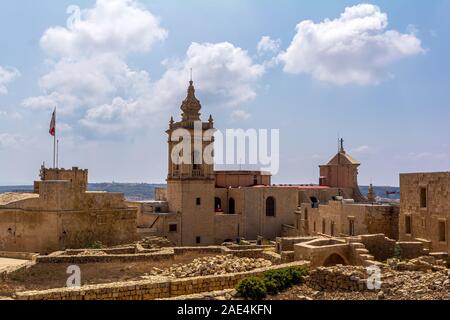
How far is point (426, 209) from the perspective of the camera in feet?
71.5

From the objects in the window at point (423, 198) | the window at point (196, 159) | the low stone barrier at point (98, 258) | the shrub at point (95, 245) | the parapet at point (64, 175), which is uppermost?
the window at point (196, 159)

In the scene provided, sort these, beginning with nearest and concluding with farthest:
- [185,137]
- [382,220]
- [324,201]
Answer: [382,220] < [185,137] < [324,201]

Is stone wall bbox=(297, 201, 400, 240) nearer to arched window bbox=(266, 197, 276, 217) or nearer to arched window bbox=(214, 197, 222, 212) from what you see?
arched window bbox=(266, 197, 276, 217)

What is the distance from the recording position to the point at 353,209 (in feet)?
88.7

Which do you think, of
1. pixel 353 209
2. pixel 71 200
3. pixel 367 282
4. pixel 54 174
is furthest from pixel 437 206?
pixel 54 174

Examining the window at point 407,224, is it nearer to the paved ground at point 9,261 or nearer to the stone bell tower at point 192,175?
the stone bell tower at point 192,175

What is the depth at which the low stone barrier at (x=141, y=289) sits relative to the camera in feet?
40.5

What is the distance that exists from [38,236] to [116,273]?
11.3 metres

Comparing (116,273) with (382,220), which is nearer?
(116,273)

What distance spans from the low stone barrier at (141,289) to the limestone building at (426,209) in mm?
9298

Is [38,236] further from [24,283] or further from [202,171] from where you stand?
[202,171]

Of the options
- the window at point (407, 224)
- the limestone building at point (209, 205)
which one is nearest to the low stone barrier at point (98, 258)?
the window at point (407, 224)

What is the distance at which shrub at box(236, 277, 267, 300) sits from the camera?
514 inches

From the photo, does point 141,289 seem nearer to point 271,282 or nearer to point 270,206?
point 271,282
